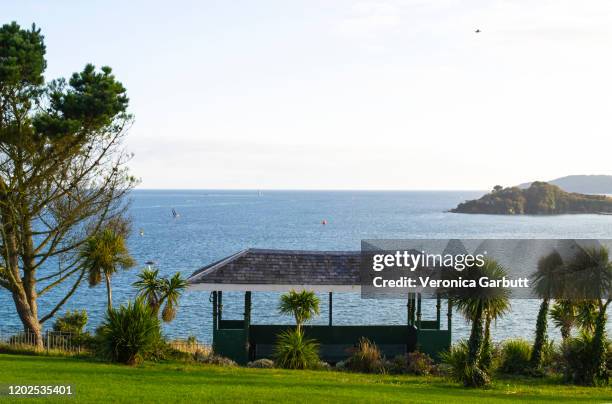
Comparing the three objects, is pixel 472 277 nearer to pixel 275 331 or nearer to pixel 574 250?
pixel 574 250

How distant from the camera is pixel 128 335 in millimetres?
19281

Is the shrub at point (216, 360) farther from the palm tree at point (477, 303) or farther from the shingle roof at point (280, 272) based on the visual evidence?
the palm tree at point (477, 303)

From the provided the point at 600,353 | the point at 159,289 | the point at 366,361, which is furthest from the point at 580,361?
the point at 159,289

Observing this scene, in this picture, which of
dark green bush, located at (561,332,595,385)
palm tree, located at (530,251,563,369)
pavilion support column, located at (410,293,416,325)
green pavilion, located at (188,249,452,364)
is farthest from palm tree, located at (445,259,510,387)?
pavilion support column, located at (410,293,416,325)

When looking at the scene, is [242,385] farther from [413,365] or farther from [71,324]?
[71,324]

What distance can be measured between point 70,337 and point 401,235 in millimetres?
102566

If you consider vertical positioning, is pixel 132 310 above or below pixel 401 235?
below

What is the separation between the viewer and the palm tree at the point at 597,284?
20344mm

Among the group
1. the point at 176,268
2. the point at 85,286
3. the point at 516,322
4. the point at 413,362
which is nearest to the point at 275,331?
the point at 413,362

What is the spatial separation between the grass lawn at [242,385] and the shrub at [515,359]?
155cm

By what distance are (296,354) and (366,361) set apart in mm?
2225

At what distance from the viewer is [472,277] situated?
1864 cm

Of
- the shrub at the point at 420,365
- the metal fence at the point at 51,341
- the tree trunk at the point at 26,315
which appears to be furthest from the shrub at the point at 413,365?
the tree trunk at the point at 26,315

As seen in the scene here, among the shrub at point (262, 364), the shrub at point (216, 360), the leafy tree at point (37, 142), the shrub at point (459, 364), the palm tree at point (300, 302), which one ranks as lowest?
the shrub at point (262, 364)
